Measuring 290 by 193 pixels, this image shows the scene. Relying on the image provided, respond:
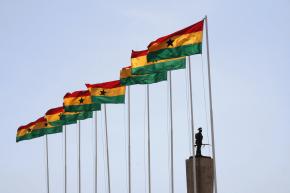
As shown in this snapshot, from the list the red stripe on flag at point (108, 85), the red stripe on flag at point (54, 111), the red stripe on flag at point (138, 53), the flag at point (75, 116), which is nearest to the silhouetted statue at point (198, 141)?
the red stripe on flag at point (138, 53)

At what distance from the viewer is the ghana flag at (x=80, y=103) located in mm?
42094

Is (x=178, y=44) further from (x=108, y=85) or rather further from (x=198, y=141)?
(x=108, y=85)

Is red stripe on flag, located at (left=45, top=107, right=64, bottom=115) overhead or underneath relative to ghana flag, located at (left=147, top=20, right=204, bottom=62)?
underneath

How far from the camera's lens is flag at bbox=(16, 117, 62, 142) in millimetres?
48062

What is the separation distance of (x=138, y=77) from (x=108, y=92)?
4.12 meters

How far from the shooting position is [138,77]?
116 ft

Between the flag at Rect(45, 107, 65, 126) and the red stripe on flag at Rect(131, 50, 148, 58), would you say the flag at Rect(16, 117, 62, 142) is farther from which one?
the red stripe on flag at Rect(131, 50, 148, 58)

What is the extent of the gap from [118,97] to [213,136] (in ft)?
44.3

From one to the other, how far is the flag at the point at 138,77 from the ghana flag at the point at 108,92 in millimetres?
1900

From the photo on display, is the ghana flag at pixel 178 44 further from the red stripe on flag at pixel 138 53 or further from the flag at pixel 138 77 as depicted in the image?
the flag at pixel 138 77

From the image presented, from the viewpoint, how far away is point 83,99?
42.2 metres

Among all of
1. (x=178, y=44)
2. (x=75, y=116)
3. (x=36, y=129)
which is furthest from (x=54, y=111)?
(x=178, y=44)

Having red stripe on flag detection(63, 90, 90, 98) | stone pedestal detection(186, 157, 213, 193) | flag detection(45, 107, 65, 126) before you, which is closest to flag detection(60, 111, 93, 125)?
flag detection(45, 107, 65, 126)

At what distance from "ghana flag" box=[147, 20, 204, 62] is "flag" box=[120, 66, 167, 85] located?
4.17m
